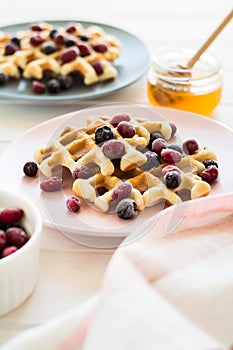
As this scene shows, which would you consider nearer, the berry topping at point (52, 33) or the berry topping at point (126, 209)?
the berry topping at point (126, 209)

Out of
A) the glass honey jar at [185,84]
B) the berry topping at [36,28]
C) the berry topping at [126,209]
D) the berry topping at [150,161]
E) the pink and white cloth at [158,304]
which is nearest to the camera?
the pink and white cloth at [158,304]

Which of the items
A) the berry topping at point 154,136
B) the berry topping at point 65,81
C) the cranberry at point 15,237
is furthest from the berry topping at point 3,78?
the cranberry at point 15,237

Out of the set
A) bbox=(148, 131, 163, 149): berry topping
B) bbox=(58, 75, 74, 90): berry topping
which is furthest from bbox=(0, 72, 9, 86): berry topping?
bbox=(148, 131, 163, 149): berry topping

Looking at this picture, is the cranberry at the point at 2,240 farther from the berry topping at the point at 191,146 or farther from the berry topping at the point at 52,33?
the berry topping at the point at 52,33

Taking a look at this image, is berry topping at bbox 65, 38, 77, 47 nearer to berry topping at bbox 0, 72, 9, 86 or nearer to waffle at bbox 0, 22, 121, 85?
waffle at bbox 0, 22, 121, 85

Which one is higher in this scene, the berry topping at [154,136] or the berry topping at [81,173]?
the berry topping at [154,136]

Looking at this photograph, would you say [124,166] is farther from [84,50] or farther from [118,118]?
[84,50]

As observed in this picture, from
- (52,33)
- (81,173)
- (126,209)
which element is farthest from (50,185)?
(52,33)
